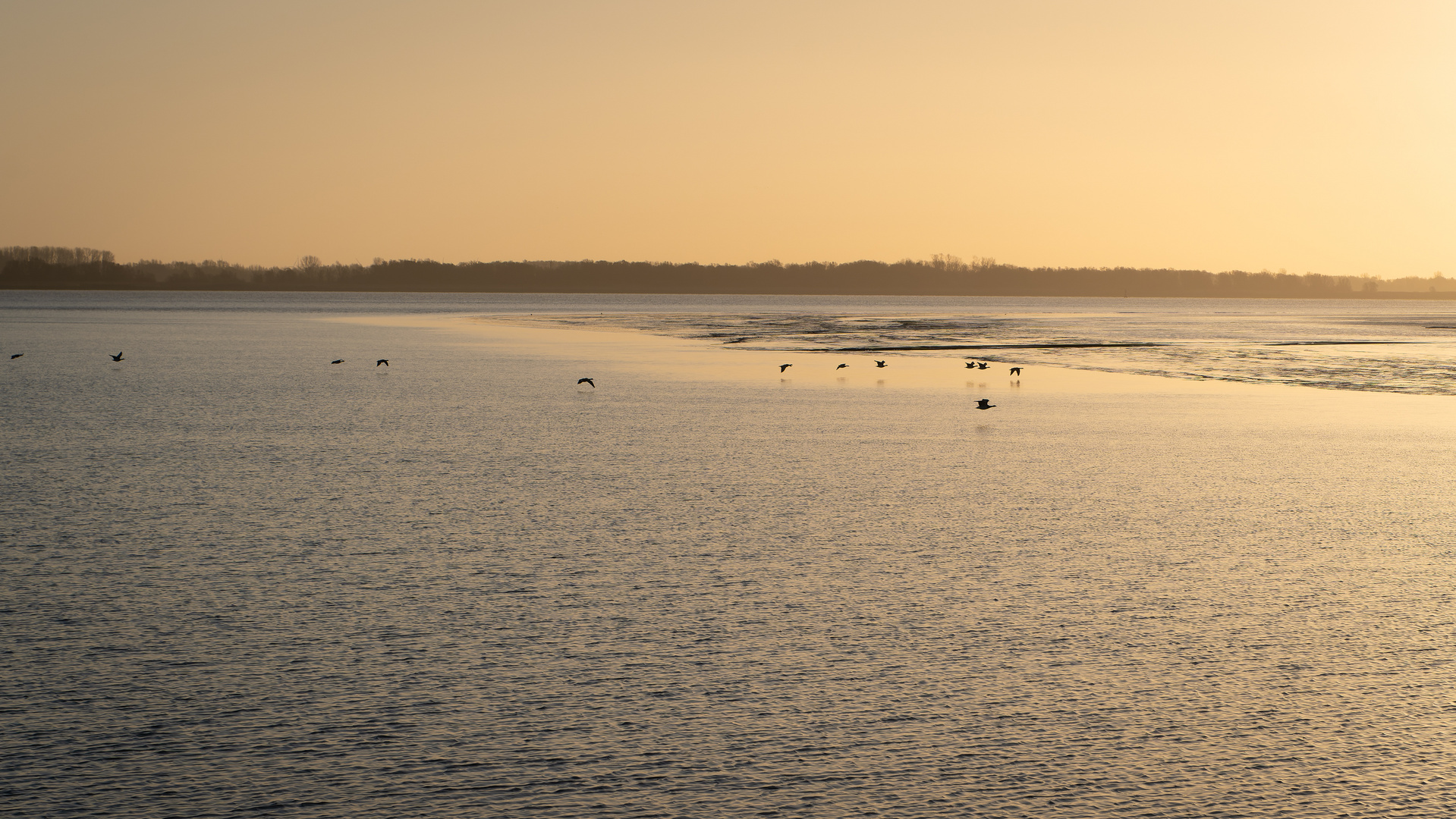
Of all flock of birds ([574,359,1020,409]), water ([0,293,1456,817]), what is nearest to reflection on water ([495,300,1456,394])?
flock of birds ([574,359,1020,409])

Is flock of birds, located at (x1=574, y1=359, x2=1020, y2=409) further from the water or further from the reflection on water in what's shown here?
the reflection on water

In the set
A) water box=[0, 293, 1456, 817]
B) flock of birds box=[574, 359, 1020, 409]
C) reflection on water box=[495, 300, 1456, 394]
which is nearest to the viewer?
water box=[0, 293, 1456, 817]

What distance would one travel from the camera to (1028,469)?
42.1ft

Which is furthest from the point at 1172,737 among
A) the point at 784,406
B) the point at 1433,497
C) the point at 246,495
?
the point at 784,406

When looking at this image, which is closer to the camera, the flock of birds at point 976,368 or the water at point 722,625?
the water at point 722,625

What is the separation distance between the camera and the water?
4.38m

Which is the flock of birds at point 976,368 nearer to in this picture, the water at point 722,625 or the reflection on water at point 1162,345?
the water at point 722,625

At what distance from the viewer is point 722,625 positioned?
21.2 feet

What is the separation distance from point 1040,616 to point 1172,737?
74.1 inches

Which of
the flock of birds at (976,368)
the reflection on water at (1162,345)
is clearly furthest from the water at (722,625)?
the reflection on water at (1162,345)

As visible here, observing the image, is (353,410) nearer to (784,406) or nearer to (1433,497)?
(784,406)

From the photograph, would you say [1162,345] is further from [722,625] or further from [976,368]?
[722,625]

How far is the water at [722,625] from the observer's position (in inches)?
173

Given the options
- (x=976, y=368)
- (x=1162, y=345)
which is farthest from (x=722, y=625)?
(x=1162, y=345)
